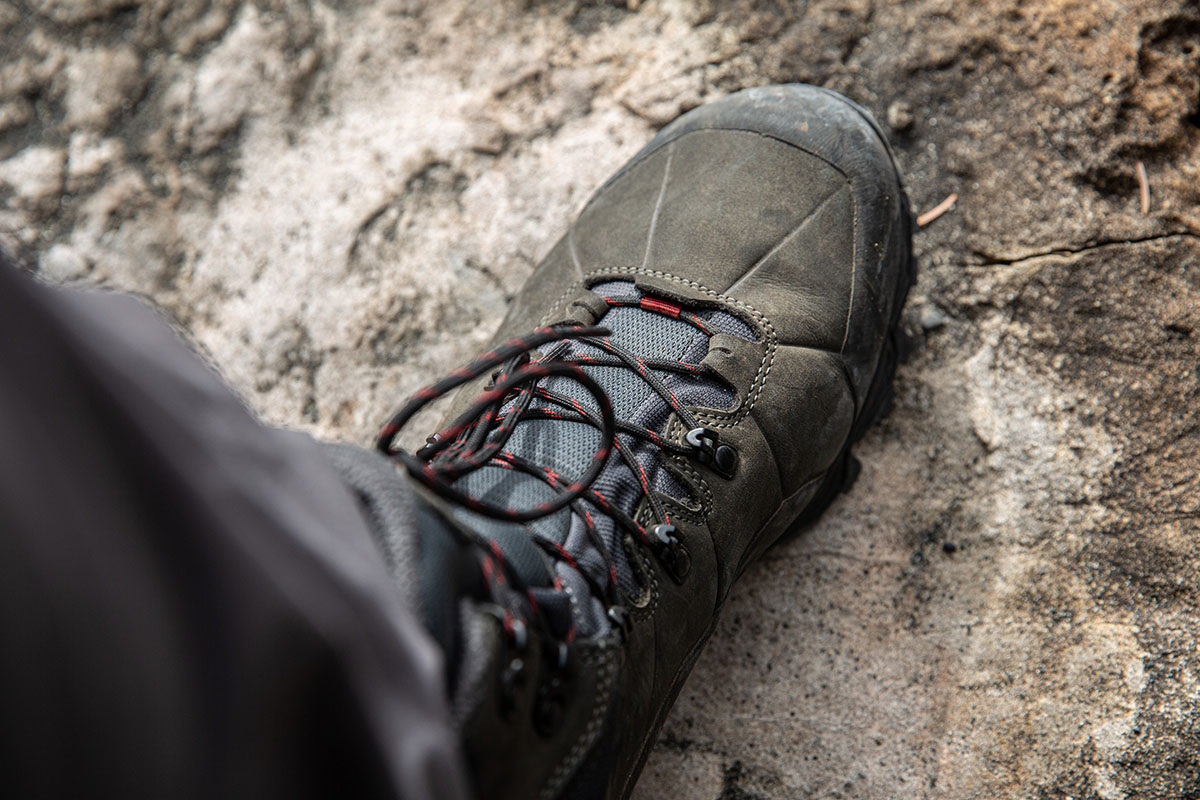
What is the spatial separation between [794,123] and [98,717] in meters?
1.26

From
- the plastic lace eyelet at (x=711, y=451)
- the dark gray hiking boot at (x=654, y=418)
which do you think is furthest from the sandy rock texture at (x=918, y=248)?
the plastic lace eyelet at (x=711, y=451)

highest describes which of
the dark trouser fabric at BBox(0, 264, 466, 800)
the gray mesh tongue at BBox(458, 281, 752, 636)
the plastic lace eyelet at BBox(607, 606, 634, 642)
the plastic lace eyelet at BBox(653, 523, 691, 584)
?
the dark trouser fabric at BBox(0, 264, 466, 800)

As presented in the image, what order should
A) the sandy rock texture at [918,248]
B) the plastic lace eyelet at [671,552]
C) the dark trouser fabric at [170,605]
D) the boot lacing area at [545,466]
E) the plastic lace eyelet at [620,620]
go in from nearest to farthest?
the dark trouser fabric at [170,605] < the boot lacing area at [545,466] < the plastic lace eyelet at [620,620] < the plastic lace eyelet at [671,552] < the sandy rock texture at [918,248]

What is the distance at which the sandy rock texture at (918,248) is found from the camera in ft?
4.01

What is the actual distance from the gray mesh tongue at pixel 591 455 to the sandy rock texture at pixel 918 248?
337 millimetres

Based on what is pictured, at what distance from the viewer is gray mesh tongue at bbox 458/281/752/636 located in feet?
2.89

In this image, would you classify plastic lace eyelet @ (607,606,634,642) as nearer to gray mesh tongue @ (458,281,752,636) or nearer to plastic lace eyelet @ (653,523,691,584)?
gray mesh tongue @ (458,281,752,636)

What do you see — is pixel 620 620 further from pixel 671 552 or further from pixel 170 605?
pixel 170 605

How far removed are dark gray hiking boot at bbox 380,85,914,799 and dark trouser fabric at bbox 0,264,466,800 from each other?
A: 12cm

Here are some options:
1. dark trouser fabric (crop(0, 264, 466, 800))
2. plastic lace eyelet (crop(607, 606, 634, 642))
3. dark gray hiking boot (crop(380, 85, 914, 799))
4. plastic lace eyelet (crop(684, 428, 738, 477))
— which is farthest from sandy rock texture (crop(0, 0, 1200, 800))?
dark trouser fabric (crop(0, 264, 466, 800))

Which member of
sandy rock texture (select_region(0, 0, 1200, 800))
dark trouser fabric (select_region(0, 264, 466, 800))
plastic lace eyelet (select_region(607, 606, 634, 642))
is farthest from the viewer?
sandy rock texture (select_region(0, 0, 1200, 800))

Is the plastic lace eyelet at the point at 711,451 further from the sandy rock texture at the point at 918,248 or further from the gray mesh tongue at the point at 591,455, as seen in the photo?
the sandy rock texture at the point at 918,248

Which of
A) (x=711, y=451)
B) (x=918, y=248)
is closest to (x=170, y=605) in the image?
(x=711, y=451)

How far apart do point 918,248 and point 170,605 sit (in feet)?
4.21
